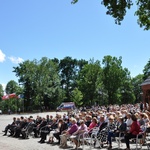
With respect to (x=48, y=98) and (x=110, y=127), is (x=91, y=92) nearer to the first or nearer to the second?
(x=48, y=98)

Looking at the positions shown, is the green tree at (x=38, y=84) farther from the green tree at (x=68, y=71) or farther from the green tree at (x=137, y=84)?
the green tree at (x=137, y=84)

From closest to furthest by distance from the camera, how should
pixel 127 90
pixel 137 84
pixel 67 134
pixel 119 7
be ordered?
pixel 119 7
pixel 67 134
pixel 127 90
pixel 137 84

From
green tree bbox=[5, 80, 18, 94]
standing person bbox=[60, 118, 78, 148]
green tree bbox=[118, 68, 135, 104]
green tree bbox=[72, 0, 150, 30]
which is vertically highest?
green tree bbox=[5, 80, 18, 94]

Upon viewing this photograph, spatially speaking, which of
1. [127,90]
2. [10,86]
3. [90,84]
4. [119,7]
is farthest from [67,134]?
[10,86]

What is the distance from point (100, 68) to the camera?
3337 inches

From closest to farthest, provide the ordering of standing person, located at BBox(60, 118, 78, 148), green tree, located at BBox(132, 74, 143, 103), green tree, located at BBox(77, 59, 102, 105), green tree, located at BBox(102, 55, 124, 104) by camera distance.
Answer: standing person, located at BBox(60, 118, 78, 148) < green tree, located at BBox(77, 59, 102, 105) < green tree, located at BBox(102, 55, 124, 104) < green tree, located at BBox(132, 74, 143, 103)

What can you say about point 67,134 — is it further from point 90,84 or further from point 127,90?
point 127,90

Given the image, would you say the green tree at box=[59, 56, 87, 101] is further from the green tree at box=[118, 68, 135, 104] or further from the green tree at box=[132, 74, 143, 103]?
the green tree at box=[132, 74, 143, 103]

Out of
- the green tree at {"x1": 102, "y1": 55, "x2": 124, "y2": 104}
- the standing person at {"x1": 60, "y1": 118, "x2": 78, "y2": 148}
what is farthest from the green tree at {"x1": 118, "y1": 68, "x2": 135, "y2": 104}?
the standing person at {"x1": 60, "y1": 118, "x2": 78, "y2": 148}

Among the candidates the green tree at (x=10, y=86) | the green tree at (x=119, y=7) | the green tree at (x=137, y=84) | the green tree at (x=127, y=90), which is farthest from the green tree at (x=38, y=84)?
the green tree at (x=119, y=7)

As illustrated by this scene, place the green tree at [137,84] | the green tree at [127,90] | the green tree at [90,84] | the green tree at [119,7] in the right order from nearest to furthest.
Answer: the green tree at [119,7], the green tree at [90,84], the green tree at [127,90], the green tree at [137,84]

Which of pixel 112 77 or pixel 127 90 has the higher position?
pixel 112 77

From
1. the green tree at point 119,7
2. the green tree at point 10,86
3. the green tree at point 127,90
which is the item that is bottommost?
the green tree at point 119,7

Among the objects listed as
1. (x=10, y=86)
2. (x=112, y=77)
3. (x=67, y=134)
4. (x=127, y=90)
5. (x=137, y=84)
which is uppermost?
(x=10, y=86)
